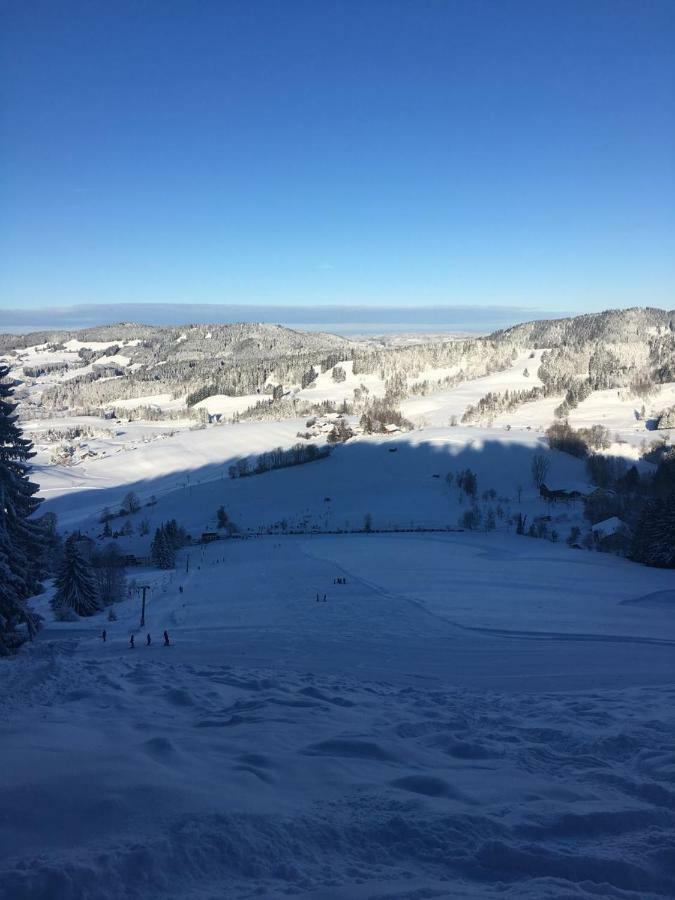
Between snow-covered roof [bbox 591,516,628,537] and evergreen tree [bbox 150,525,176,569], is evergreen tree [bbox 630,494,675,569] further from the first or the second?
evergreen tree [bbox 150,525,176,569]

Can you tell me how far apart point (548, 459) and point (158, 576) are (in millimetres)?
58116

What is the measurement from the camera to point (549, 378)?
142 m

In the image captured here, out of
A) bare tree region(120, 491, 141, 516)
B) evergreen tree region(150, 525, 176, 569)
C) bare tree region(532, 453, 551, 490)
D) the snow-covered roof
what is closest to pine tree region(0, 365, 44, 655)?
evergreen tree region(150, 525, 176, 569)

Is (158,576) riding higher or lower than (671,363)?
lower

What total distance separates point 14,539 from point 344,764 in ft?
39.3

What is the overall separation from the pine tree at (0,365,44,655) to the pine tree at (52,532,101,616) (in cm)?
806

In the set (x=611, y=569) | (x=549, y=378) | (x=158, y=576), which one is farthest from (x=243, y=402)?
(x=611, y=569)

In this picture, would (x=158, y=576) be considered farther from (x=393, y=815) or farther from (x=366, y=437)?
(x=366, y=437)

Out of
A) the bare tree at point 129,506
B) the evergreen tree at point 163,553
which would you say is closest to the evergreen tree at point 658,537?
the evergreen tree at point 163,553

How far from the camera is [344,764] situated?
638 centimetres

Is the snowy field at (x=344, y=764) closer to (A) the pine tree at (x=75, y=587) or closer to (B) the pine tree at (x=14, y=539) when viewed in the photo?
(B) the pine tree at (x=14, y=539)

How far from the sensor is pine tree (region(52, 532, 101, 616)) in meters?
22.9

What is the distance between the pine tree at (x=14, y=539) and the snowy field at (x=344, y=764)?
108cm

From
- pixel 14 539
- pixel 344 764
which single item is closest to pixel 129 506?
pixel 14 539
